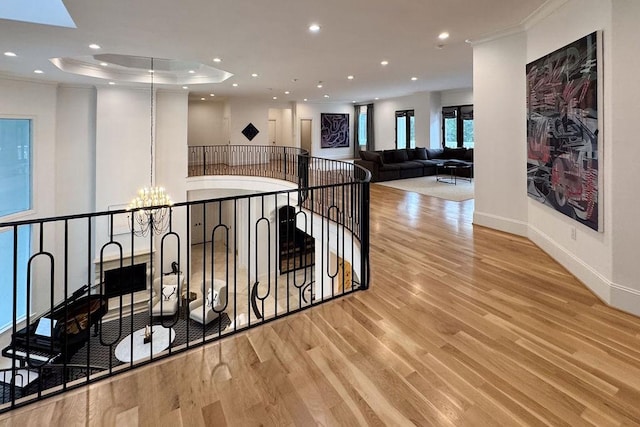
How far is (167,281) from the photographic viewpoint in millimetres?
11148

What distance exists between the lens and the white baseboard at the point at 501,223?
5234 mm

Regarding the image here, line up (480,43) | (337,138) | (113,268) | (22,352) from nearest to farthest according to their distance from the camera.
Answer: (480,43) → (22,352) → (113,268) → (337,138)

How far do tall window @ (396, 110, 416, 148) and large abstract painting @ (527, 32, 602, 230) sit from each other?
9975 mm

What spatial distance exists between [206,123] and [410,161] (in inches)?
354

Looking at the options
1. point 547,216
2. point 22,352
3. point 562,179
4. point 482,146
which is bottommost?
point 22,352

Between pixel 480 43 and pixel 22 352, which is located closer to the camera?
pixel 480 43

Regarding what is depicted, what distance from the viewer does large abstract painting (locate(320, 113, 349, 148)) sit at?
17141mm

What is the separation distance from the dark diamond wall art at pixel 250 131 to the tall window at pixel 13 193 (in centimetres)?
725

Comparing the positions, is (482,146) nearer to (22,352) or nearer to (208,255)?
(22,352)

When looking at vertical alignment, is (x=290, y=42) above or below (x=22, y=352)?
above

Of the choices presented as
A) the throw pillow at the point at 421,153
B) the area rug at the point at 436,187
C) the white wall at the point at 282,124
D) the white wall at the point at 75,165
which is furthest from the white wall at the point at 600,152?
the white wall at the point at 282,124

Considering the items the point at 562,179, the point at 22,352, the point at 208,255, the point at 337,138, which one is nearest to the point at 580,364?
the point at 562,179

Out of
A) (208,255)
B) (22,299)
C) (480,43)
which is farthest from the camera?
(208,255)

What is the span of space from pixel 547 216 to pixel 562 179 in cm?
71
